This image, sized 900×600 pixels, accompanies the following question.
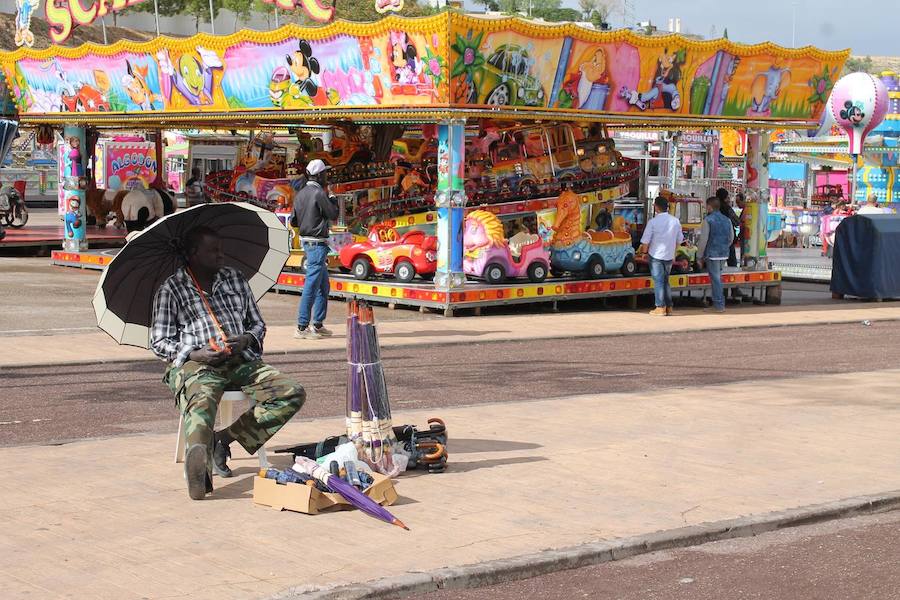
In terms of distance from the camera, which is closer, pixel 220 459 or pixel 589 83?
pixel 220 459

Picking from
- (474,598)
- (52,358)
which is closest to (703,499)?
(474,598)

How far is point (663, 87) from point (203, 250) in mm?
14889

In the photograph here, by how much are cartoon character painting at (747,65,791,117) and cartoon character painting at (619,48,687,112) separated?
1.91 metres

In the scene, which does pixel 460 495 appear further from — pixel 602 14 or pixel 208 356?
pixel 602 14

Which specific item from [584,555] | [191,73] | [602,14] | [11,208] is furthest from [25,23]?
[602,14]

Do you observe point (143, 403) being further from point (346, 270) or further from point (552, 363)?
point (346, 270)

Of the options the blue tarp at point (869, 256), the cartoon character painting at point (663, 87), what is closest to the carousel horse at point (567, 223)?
the cartoon character painting at point (663, 87)

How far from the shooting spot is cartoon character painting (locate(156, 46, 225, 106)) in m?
22.7

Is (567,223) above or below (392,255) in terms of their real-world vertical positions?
above

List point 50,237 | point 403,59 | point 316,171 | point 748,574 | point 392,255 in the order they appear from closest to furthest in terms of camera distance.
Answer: point 748,574 → point 316,171 → point 403,59 → point 392,255 → point 50,237

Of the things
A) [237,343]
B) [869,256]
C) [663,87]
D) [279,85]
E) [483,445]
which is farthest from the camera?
[869,256]

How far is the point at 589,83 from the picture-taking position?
2102 cm

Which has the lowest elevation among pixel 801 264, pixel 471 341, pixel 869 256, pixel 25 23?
pixel 801 264

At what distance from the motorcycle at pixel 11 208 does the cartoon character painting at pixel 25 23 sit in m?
8.95
